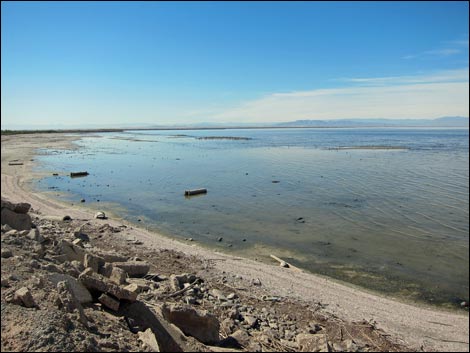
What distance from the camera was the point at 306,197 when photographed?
78.9 ft

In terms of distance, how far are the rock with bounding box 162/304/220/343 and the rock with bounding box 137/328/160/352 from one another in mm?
826

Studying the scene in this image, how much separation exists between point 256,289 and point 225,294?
3.62 feet

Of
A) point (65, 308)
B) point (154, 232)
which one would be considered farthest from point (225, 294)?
point (154, 232)

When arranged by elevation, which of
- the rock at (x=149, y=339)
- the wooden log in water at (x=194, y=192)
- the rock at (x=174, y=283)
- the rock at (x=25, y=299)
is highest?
the rock at (x=25, y=299)

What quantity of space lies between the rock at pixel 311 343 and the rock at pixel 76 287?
424 cm

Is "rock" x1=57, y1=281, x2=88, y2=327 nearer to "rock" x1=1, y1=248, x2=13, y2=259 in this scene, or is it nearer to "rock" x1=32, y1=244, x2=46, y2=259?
"rock" x1=1, y1=248, x2=13, y2=259

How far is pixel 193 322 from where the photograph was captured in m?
6.70

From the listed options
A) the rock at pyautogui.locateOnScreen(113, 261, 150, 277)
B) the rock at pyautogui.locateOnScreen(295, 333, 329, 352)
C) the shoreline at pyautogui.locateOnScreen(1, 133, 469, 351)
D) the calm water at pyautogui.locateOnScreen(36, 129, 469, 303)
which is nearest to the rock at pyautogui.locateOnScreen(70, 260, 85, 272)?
the rock at pyautogui.locateOnScreen(113, 261, 150, 277)

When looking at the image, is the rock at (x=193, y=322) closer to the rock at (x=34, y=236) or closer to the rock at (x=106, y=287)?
the rock at (x=106, y=287)

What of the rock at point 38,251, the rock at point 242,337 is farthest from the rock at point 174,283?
the rock at point 38,251

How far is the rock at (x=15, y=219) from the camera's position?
10.8m

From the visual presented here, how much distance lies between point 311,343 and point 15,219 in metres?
9.44

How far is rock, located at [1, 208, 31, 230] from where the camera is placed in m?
10.8

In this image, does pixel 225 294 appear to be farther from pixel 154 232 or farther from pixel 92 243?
pixel 154 232
